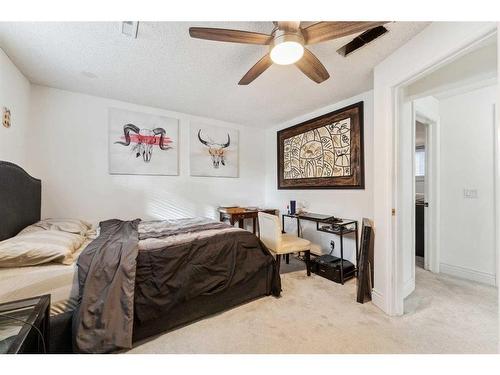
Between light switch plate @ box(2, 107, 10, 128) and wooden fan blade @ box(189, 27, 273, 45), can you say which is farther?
light switch plate @ box(2, 107, 10, 128)

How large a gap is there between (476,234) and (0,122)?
509 centimetres

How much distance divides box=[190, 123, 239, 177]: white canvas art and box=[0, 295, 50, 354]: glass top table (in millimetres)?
2569

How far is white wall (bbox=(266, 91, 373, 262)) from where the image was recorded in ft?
8.27

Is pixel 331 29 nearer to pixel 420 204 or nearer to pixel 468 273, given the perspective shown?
pixel 468 273

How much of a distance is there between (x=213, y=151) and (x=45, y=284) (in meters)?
2.75

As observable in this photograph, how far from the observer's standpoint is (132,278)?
55.6 inches

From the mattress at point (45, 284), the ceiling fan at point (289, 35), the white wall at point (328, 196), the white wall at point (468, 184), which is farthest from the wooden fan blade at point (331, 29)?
the white wall at point (468, 184)

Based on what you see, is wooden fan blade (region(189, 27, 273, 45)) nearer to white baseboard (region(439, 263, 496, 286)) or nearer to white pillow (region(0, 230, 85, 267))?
white pillow (region(0, 230, 85, 267))

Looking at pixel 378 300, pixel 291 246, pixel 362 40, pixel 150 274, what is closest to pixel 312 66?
pixel 362 40

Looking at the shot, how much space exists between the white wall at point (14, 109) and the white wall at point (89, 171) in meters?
0.16

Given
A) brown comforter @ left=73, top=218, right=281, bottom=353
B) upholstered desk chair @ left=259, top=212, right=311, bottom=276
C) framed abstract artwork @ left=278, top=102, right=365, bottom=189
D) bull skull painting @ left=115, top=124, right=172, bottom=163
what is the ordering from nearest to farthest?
brown comforter @ left=73, top=218, right=281, bottom=353, upholstered desk chair @ left=259, top=212, right=311, bottom=276, framed abstract artwork @ left=278, top=102, right=365, bottom=189, bull skull painting @ left=115, top=124, right=172, bottom=163

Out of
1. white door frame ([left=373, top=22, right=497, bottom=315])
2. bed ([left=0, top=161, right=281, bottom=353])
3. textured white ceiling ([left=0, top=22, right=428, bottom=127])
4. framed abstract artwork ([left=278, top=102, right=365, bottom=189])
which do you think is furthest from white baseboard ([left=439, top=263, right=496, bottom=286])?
textured white ceiling ([left=0, top=22, right=428, bottom=127])
